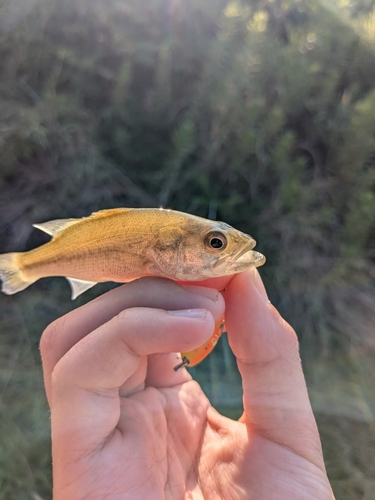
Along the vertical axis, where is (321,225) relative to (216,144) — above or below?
below

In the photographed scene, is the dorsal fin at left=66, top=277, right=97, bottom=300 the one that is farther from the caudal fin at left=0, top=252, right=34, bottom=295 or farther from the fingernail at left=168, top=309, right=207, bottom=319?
the fingernail at left=168, top=309, right=207, bottom=319

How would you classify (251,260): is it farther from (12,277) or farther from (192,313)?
(12,277)

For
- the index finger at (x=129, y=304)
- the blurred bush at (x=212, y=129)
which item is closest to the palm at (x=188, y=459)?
the index finger at (x=129, y=304)

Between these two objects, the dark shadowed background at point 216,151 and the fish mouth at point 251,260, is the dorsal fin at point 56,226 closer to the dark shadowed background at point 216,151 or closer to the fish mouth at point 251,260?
the fish mouth at point 251,260

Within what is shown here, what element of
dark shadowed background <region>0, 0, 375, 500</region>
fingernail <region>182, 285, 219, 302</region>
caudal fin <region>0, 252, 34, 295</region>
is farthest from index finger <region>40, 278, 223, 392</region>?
dark shadowed background <region>0, 0, 375, 500</region>

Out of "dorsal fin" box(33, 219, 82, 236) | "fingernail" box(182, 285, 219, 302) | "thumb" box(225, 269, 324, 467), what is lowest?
"thumb" box(225, 269, 324, 467)

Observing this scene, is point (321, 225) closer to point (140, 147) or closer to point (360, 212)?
point (360, 212)

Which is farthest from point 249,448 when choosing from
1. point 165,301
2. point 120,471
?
point 165,301

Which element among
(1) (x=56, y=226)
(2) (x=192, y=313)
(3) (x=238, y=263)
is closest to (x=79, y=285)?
(1) (x=56, y=226)
